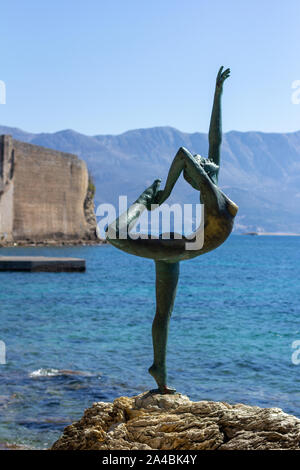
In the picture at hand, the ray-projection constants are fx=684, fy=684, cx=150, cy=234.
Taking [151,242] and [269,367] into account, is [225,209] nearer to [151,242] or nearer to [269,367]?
[151,242]

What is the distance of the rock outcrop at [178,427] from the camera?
4.11 metres

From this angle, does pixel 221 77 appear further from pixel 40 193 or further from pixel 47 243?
pixel 47 243

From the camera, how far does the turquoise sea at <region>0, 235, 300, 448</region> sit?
9.16 metres

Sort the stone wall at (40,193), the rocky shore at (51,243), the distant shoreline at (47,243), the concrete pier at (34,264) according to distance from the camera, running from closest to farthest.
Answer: the concrete pier at (34,264)
the stone wall at (40,193)
the rocky shore at (51,243)
the distant shoreline at (47,243)

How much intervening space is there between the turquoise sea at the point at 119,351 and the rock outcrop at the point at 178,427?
294 cm

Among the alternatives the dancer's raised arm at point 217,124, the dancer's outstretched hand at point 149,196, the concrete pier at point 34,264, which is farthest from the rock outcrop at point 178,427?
the concrete pier at point 34,264

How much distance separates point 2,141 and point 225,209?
52.6 m

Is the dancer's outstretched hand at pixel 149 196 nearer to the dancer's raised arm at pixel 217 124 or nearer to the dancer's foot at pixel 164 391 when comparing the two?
the dancer's raised arm at pixel 217 124

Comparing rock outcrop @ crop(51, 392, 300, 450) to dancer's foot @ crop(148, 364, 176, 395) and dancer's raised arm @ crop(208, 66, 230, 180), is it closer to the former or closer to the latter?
dancer's foot @ crop(148, 364, 176, 395)

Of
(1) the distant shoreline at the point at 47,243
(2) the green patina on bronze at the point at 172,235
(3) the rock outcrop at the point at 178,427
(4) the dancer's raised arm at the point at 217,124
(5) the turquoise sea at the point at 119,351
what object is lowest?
(1) the distant shoreline at the point at 47,243

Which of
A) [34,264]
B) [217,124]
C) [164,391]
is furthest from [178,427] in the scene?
[34,264]

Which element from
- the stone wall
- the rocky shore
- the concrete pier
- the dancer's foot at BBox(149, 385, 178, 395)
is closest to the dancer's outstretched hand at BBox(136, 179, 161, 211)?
the dancer's foot at BBox(149, 385, 178, 395)
